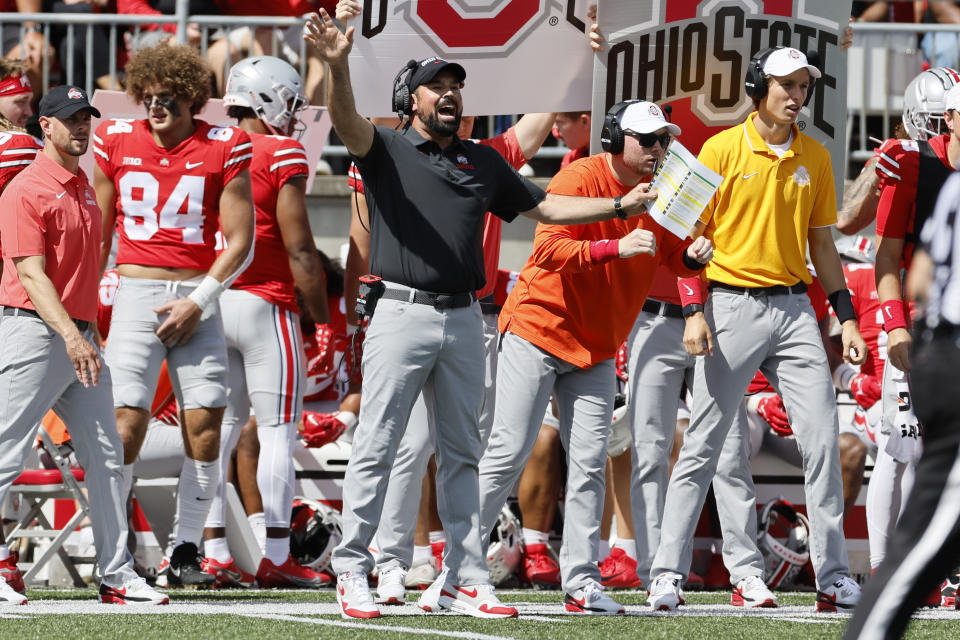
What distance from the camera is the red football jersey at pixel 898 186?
6.45 m

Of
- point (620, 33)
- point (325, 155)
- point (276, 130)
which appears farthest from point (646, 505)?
point (325, 155)

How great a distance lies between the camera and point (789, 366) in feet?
20.6

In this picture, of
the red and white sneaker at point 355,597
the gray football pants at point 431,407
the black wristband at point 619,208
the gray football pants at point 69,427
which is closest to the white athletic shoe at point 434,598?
the gray football pants at point 431,407

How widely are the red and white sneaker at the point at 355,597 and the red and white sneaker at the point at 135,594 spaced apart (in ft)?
2.64

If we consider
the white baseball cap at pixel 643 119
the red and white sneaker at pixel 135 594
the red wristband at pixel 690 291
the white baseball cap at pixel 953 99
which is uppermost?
the white baseball cap at pixel 953 99

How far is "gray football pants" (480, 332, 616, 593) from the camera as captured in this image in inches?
240

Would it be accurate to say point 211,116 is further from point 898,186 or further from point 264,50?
point 898,186

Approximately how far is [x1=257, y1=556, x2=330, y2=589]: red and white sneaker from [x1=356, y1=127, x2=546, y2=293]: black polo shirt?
7.21 feet

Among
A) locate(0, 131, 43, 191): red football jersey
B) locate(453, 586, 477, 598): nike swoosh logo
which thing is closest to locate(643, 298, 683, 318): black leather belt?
locate(453, 586, 477, 598): nike swoosh logo

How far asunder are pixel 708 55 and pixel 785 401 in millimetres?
1839

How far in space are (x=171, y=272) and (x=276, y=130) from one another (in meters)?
1.35

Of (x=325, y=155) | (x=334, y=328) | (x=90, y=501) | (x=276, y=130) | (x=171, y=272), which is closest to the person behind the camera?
(x=90, y=501)

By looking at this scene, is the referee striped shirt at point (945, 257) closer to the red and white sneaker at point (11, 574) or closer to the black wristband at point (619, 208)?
the black wristband at point (619, 208)

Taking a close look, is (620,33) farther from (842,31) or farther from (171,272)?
(171,272)
